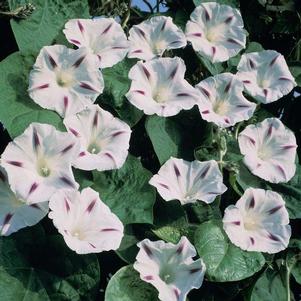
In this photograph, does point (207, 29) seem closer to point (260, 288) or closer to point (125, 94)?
point (125, 94)

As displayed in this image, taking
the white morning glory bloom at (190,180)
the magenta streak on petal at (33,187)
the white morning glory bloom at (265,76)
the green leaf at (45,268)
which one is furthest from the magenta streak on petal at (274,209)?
the magenta streak on petal at (33,187)

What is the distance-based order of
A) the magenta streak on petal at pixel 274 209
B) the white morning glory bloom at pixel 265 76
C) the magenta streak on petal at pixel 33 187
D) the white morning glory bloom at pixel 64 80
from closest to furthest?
1. the magenta streak on petal at pixel 33 187
2. the white morning glory bloom at pixel 64 80
3. the magenta streak on petal at pixel 274 209
4. the white morning glory bloom at pixel 265 76

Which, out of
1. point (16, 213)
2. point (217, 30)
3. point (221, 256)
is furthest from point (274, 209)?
point (16, 213)

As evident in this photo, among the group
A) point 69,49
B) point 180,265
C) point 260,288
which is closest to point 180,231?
point 180,265

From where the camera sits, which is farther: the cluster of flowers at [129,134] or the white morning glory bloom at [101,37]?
the white morning glory bloom at [101,37]

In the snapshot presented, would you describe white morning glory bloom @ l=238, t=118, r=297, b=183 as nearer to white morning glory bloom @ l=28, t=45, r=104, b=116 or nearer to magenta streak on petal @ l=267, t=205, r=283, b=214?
magenta streak on petal @ l=267, t=205, r=283, b=214

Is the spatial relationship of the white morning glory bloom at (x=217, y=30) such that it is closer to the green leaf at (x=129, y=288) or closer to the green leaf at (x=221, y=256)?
the green leaf at (x=221, y=256)

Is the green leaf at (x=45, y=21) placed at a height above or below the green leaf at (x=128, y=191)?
above
